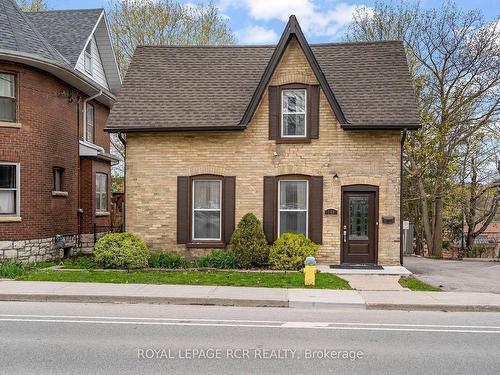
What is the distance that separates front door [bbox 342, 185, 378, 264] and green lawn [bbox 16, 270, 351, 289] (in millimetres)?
2061

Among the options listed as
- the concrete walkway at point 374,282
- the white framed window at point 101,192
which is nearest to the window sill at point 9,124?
the white framed window at point 101,192

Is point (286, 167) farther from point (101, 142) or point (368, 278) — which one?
point (101, 142)

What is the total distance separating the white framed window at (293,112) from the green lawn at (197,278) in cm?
442

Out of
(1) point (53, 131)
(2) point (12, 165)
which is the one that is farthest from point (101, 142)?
(2) point (12, 165)

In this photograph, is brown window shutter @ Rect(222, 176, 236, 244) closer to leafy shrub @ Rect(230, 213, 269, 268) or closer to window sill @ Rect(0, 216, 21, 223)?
leafy shrub @ Rect(230, 213, 269, 268)

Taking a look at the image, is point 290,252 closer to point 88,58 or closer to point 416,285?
point 416,285

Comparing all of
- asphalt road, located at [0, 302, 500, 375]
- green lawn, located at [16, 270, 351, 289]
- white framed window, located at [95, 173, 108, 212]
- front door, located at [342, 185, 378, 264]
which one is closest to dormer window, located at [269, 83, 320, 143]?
front door, located at [342, 185, 378, 264]

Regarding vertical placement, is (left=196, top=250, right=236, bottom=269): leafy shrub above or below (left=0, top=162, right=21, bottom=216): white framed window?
below

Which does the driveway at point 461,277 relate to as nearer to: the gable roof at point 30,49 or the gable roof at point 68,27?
the gable roof at point 30,49

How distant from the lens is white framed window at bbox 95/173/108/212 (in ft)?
69.1

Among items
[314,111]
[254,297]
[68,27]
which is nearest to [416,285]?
[254,297]

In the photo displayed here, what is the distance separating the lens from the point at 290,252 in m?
14.3

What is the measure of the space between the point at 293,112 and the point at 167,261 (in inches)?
230

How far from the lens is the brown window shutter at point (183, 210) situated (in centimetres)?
1550
